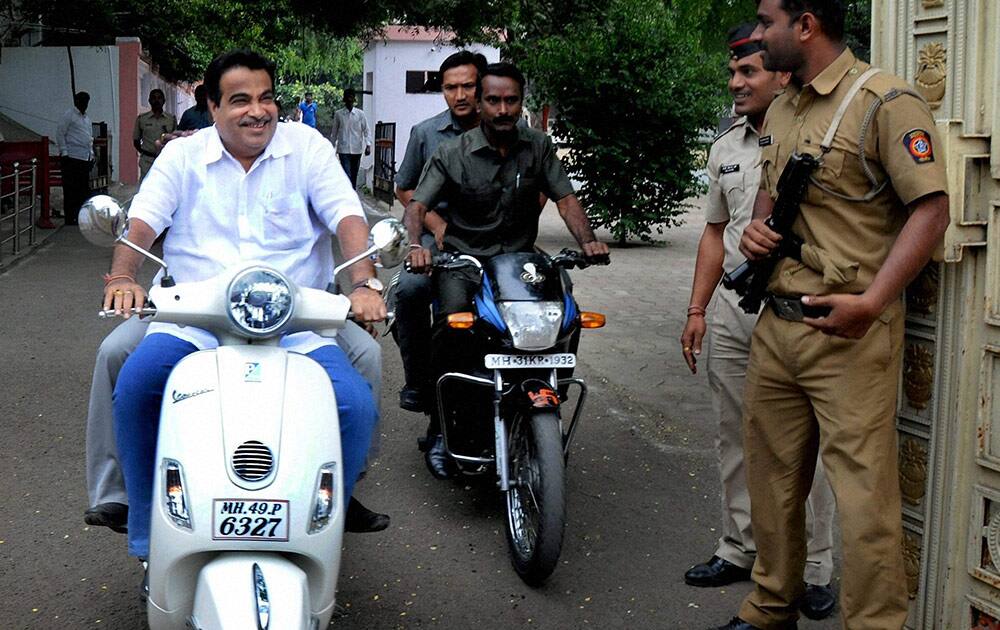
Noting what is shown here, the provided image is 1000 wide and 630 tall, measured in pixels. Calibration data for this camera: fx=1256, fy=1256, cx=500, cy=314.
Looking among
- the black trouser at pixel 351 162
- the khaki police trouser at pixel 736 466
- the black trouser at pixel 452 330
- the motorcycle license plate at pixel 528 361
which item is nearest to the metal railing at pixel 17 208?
the black trouser at pixel 351 162

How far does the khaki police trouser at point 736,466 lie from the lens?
4.45 meters

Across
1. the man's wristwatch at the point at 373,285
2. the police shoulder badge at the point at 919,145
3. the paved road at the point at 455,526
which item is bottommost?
the paved road at the point at 455,526

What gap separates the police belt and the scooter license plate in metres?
1.52

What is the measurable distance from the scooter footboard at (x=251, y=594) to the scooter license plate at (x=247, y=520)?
7 cm

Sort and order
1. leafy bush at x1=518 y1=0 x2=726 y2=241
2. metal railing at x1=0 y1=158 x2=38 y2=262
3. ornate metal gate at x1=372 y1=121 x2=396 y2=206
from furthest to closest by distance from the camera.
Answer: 1. ornate metal gate at x1=372 y1=121 x2=396 y2=206
2. leafy bush at x1=518 y1=0 x2=726 y2=241
3. metal railing at x1=0 y1=158 x2=38 y2=262

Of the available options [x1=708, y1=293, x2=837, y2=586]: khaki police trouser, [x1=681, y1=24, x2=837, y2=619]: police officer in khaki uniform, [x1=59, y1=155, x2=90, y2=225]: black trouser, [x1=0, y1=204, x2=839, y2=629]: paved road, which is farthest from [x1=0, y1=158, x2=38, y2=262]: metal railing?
[x1=708, y1=293, x2=837, y2=586]: khaki police trouser

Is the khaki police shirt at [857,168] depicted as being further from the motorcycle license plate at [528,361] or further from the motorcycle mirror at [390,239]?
the motorcycle license plate at [528,361]

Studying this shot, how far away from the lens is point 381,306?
3654 mm

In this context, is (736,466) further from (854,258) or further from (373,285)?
(373,285)

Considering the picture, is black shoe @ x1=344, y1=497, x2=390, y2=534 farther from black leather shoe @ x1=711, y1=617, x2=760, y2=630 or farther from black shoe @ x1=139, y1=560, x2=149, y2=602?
black leather shoe @ x1=711, y1=617, x2=760, y2=630

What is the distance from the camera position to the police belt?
3414 millimetres

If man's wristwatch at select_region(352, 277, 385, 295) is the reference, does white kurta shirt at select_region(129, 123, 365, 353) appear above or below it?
above

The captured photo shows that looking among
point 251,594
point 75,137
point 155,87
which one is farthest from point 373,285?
point 155,87

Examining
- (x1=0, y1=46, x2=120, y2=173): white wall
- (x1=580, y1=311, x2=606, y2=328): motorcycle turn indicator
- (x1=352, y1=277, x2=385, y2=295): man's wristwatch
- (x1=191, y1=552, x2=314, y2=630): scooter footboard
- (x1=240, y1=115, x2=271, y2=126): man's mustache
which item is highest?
(x1=0, y1=46, x2=120, y2=173): white wall
